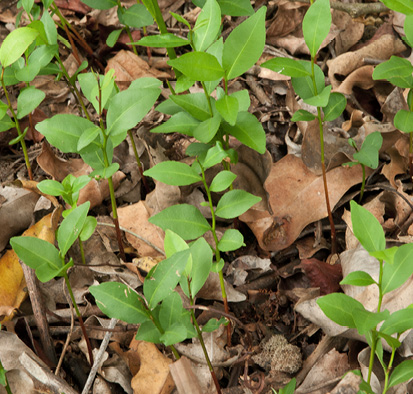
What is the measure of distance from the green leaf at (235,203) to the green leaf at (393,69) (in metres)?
0.65

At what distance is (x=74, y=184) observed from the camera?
1921 millimetres

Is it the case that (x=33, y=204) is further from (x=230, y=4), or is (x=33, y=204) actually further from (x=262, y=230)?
(x=230, y=4)

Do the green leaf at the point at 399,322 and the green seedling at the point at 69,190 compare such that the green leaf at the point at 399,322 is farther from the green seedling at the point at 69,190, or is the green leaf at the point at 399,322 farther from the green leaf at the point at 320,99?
the green seedling at the point at 69,190

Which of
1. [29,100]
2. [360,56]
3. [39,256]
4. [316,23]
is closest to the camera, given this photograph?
[39,256]

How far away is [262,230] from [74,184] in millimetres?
818

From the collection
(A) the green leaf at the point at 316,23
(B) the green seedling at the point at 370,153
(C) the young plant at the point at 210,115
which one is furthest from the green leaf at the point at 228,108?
(B) the green seedling at the point at 370,153

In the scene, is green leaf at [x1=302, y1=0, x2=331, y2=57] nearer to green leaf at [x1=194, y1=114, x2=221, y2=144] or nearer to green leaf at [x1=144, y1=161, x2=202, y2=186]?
green leaf at [x1=194, y1=114, x2=221, y2=144]

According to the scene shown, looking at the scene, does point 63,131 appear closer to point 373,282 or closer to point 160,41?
point 160,41

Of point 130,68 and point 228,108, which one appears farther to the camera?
point 130,68

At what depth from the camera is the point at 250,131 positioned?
1.85 meters

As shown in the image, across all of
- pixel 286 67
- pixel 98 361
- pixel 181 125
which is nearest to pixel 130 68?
pixel 181 125

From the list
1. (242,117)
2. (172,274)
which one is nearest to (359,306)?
(172,274)

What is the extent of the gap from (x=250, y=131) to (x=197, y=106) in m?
0.21

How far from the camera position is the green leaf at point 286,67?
172 cm
